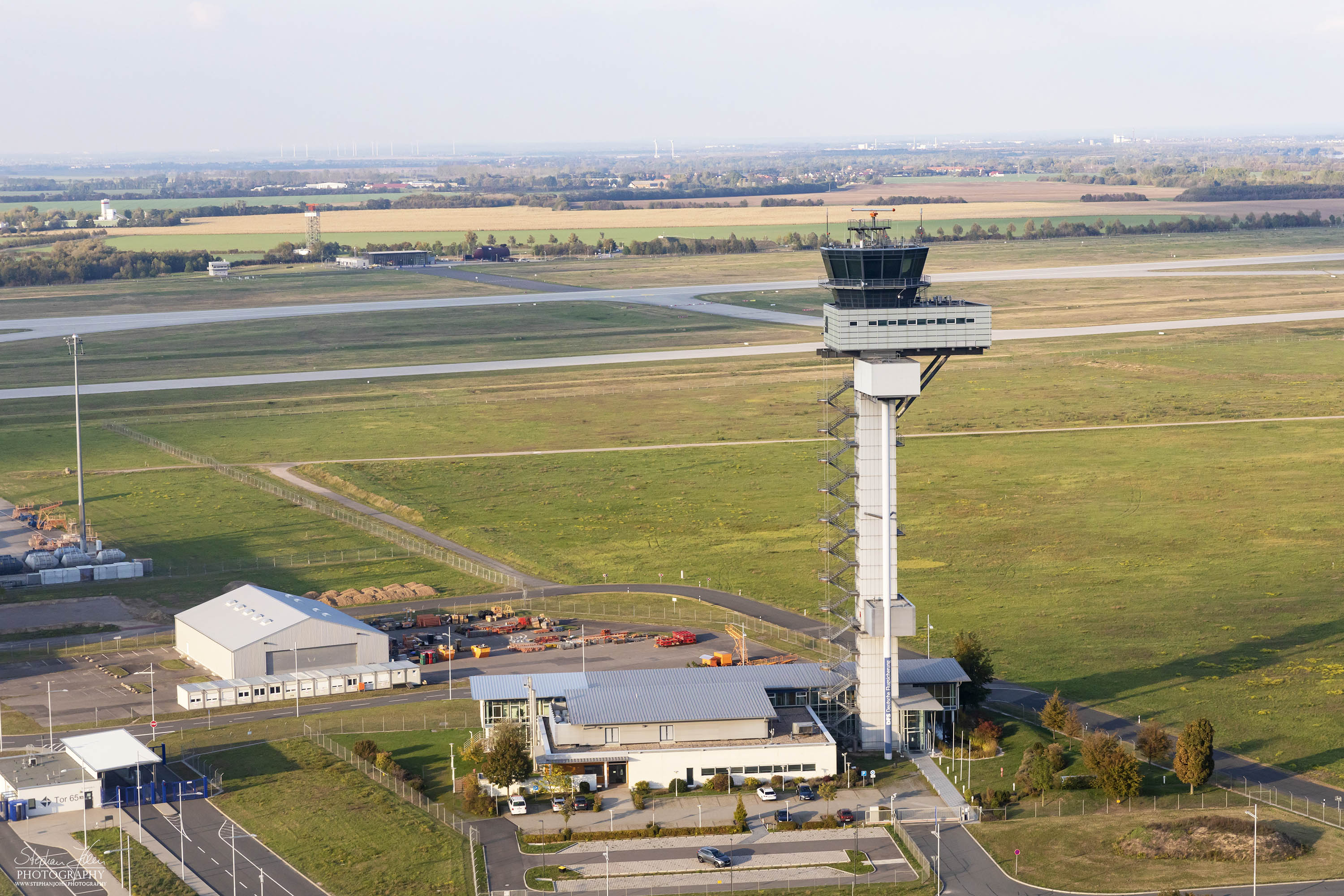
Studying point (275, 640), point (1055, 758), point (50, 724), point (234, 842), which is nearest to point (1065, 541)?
point (1055, 758)

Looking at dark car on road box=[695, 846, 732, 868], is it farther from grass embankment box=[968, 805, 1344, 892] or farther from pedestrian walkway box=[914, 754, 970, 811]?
pedestrian walkway box=[914, 754, 970, 811]

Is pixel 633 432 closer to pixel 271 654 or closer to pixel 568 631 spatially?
pixel 568 631

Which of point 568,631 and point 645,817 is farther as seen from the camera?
point 568,631

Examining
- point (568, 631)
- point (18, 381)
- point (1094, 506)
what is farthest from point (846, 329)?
point (18, 381)

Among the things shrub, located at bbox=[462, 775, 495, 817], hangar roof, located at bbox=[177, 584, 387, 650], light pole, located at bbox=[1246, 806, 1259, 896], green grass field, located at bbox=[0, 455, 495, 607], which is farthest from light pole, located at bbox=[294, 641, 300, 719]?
light pole, located at bbox=[1246, 806, 1259, 896]

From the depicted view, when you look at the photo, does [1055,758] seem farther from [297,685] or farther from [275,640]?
[275,640]

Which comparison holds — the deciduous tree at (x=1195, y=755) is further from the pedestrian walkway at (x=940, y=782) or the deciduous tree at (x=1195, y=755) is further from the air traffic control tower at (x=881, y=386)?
the air traffic control tower at (x=881, y=386)
